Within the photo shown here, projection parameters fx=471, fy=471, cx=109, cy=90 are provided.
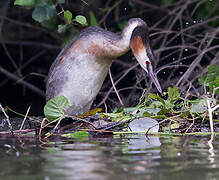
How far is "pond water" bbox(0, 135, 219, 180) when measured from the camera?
2.38 meters

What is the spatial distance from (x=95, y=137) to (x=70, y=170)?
1.50 metres

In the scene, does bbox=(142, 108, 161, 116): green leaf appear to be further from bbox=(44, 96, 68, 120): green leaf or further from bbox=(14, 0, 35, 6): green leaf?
bbox=(14, 0, 35, 6): green leaf

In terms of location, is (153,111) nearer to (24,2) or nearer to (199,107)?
(199,107)

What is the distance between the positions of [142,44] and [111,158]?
221 centimetres

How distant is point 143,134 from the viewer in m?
4.12

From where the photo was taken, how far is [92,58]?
5.12m

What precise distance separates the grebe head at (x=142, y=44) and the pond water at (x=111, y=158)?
1.22 metres

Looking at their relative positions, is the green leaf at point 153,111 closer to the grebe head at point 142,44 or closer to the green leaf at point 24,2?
the grebe head at point 142,44

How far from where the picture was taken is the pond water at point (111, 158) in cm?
238

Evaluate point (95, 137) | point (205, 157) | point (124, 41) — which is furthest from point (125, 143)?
point (124, 41)

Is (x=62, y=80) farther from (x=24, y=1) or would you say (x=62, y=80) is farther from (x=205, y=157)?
(x=205, y=157)

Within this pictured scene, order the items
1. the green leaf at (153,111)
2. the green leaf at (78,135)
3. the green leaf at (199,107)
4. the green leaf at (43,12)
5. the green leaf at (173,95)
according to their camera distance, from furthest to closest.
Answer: the green leaf at (43,12)
the green leaf at (173,95)
the green leaf at (153,111)
the green leaf at (199,107)
the green leaf at (78,135)

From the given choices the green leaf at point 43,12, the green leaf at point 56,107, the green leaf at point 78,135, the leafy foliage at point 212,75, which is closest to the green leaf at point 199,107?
the leafy foliage at point 212,75

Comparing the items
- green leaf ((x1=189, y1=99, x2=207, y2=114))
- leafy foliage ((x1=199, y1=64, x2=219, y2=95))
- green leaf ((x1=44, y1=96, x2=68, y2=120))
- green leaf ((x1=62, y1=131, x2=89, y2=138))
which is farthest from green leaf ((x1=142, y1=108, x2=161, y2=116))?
green leaf ((x1=44, y1=96, x2=68, y2=120))
